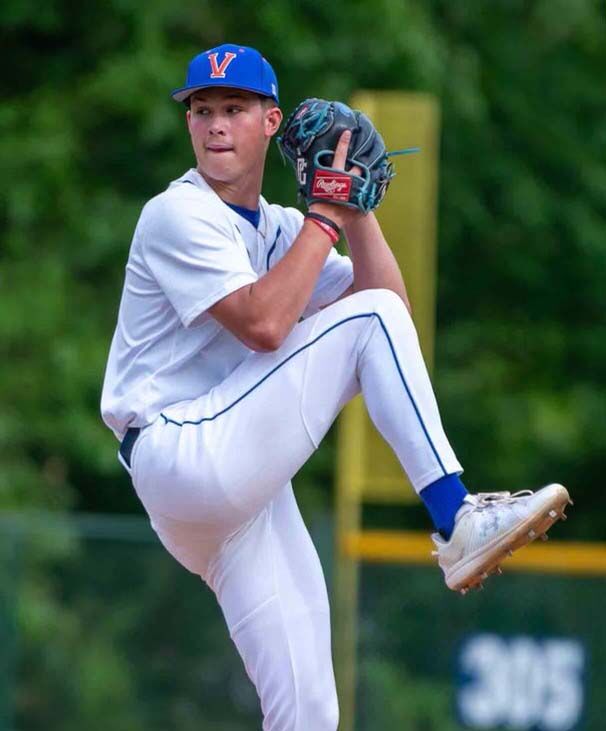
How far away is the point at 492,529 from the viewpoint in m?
4.60

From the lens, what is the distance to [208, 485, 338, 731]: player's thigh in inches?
196

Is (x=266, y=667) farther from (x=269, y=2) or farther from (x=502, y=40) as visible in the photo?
(x=502, y=40)

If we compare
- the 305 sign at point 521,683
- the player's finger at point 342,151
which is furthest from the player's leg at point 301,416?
the 305 sign at point 521,683

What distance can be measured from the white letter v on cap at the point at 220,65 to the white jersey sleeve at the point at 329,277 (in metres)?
0.54

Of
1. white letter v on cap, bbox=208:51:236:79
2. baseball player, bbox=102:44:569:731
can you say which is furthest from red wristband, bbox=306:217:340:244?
white letter v on cap, bbox=208:51:236:79

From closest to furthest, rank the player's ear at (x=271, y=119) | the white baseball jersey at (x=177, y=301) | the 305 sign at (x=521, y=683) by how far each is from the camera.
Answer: the white baseball jersey at (x=177, y=301), the player's ear at (x=271, y=119), the 305 sign at (x=521, y=683)

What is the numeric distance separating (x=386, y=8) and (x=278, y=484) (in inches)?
325

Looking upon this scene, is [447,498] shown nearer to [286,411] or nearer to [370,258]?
[286,411]

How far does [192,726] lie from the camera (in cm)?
1064

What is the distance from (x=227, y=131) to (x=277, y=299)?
0.57 m

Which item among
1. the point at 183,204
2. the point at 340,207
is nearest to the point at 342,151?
the point at 340,207

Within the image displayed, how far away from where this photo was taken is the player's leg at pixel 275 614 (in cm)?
498

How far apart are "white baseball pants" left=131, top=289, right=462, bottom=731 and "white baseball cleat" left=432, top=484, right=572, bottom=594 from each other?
0.14 m

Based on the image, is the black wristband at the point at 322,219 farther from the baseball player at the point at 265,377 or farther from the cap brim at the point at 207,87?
the cap brim at the point at 207,87
